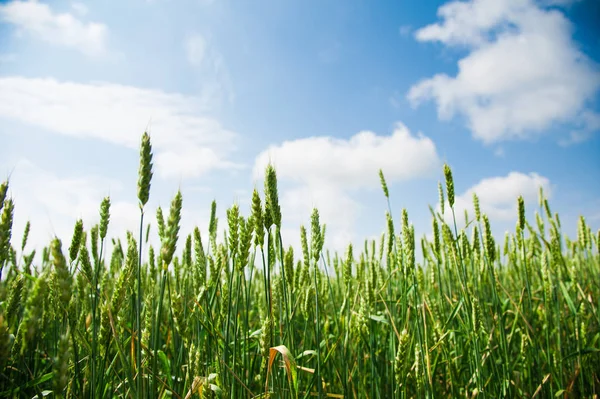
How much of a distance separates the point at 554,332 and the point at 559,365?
1086mm

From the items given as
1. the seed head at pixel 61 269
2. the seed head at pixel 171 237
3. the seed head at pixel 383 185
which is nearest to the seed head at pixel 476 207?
the seed head at pixel 383 185

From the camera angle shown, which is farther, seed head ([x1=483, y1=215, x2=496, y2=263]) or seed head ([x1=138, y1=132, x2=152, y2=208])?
seed head ([x1=483, y1=215, x2=496, y2=263])

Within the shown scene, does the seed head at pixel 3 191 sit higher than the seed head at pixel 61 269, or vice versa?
the seed head at pixel 3 191

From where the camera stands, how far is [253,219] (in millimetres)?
1551

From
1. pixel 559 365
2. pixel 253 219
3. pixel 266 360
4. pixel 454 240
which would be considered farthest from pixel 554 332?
pixel 253 219

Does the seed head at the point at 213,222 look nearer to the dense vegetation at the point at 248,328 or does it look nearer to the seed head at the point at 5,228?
the dense vegetation at the point at 248,328

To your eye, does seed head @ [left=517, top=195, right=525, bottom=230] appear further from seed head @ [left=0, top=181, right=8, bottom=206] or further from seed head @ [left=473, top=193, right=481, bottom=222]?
seed head @ [left=0, top=181, right=8, bottom=206]

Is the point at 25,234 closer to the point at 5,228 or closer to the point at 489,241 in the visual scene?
the point at 5,228

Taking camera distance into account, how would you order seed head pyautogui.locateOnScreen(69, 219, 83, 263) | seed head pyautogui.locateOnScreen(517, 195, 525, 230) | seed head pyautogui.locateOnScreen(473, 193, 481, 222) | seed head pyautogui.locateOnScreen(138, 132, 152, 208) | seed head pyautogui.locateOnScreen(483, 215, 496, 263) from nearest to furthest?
seed head pyautogui.locateOnScreen(138, 132, 152, 208) < seed head pyautogui.locateOnScreen(69, 219, 83, 263) < seed head pyautogui.locateOnScreen(483, 215, 496, 263) < seed head pyautogui.locateOnScreen(517, 195, 525, 230) < seed head pyautogui.locateOnScreen(473, 193, 481, 222)

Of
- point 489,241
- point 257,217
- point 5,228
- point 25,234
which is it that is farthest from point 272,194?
Result: point 25,234

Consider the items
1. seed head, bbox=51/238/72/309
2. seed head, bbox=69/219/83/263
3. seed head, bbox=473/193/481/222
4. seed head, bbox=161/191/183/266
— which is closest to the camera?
seed head, bbox=51/238/72/309

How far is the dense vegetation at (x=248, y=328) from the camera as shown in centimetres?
136

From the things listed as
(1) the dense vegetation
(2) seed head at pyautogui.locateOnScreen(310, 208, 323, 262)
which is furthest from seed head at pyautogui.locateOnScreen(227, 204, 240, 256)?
(2) seed head at pyautogui.locateOnScreen(310, 208, 323, 262)

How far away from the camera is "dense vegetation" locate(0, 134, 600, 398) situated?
4.45 feet
